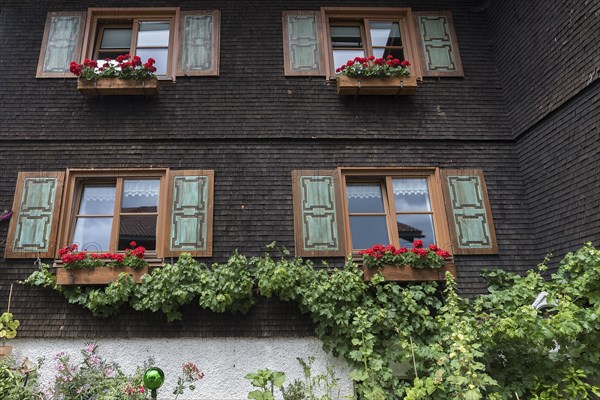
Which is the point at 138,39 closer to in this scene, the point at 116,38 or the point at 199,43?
the point at 116,38

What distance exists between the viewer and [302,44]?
6.79 m

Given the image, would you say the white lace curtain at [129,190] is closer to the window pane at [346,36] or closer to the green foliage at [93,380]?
the green foliage at [93,380]

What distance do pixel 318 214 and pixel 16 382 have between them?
11.9 feet

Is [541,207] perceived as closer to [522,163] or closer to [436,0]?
[522,163]

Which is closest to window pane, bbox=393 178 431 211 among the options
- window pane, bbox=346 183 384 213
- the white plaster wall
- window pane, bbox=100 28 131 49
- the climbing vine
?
window pane, bbox=346 183 384 213

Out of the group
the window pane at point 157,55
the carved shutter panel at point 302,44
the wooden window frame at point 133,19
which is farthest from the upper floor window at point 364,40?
the window pane at point 157,55

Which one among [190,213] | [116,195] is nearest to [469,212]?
[190,213]

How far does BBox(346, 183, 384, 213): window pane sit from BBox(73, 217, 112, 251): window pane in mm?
3031

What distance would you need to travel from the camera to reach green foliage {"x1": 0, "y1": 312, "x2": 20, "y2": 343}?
16.3 feet

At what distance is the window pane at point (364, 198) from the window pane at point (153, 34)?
3440 millimetres

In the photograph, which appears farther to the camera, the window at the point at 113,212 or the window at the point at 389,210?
the window at the point at 389,210

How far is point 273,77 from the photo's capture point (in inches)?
260

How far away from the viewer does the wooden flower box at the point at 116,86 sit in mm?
6121

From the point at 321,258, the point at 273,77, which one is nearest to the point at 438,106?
the point at 273,77
